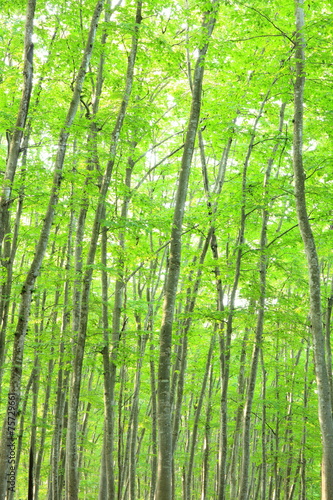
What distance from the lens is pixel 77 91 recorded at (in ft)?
24.9

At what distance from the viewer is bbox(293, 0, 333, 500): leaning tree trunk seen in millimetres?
6934

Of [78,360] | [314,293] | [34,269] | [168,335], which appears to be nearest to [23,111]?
[34,269]

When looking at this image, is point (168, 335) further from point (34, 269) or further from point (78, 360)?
point (78, 360)

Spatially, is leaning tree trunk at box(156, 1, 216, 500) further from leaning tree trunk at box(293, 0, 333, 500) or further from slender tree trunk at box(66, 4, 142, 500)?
leaning tree trunk at box(293, 0, 333, 500)

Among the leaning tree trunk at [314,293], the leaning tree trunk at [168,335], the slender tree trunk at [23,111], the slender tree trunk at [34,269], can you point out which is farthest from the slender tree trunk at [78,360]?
the leaning tree trunk at [314,293]

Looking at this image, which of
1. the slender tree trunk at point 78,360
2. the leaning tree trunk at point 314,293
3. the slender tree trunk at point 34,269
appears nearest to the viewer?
the slender tree trunk at point 34,269

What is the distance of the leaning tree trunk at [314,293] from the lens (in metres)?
6.93

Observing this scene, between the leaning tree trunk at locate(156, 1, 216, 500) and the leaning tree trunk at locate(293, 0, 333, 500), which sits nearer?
the leaning tree trunk at locate(156, 1, 216, 500)

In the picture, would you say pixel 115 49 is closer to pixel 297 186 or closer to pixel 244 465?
pixel 297 186

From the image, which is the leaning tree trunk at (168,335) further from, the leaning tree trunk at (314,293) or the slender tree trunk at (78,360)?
the leaning tree trunk at (314,293)

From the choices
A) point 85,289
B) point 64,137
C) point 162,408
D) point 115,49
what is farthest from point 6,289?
point 115,49

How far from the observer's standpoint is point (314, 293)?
764 centimetres

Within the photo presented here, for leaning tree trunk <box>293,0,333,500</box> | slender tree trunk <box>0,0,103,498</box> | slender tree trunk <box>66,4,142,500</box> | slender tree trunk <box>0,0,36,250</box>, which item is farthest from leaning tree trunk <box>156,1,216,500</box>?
slender tree trunk <box>0,0,36,250</box>

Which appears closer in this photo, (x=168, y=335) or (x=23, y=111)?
Result: (x=23, y=111)
